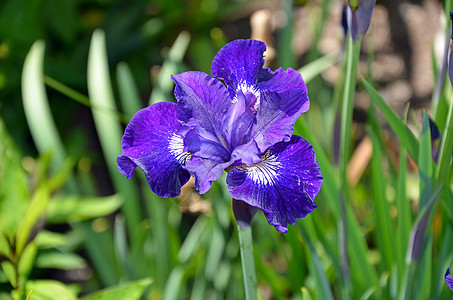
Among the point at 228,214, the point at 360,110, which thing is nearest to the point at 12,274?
the point at 228,214

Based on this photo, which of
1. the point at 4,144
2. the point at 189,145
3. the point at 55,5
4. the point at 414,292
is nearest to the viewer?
the point at 189,145

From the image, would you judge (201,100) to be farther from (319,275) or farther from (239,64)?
(319,275)

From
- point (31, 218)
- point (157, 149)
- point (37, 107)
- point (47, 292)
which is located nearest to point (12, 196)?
point (31, 218)

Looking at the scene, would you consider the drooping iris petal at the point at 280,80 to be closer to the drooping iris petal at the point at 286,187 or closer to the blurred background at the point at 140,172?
the drooping iris petal at the point at 286,187

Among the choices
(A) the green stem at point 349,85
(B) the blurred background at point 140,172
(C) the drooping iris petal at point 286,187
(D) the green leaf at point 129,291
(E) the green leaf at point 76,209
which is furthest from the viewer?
(E) the green leaf at point 76,209

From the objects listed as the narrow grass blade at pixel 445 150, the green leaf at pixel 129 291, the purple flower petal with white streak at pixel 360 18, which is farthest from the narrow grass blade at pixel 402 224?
the green leaf at pixel 129 291

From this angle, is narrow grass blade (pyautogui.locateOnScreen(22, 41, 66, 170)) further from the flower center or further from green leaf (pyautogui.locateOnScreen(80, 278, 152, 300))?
the flower center

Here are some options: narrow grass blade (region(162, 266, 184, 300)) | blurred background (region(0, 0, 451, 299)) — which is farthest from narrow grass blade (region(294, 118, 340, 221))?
narrow grass blade (region(162, 266, 184, 300))

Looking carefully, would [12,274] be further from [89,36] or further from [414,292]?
[89,36]
